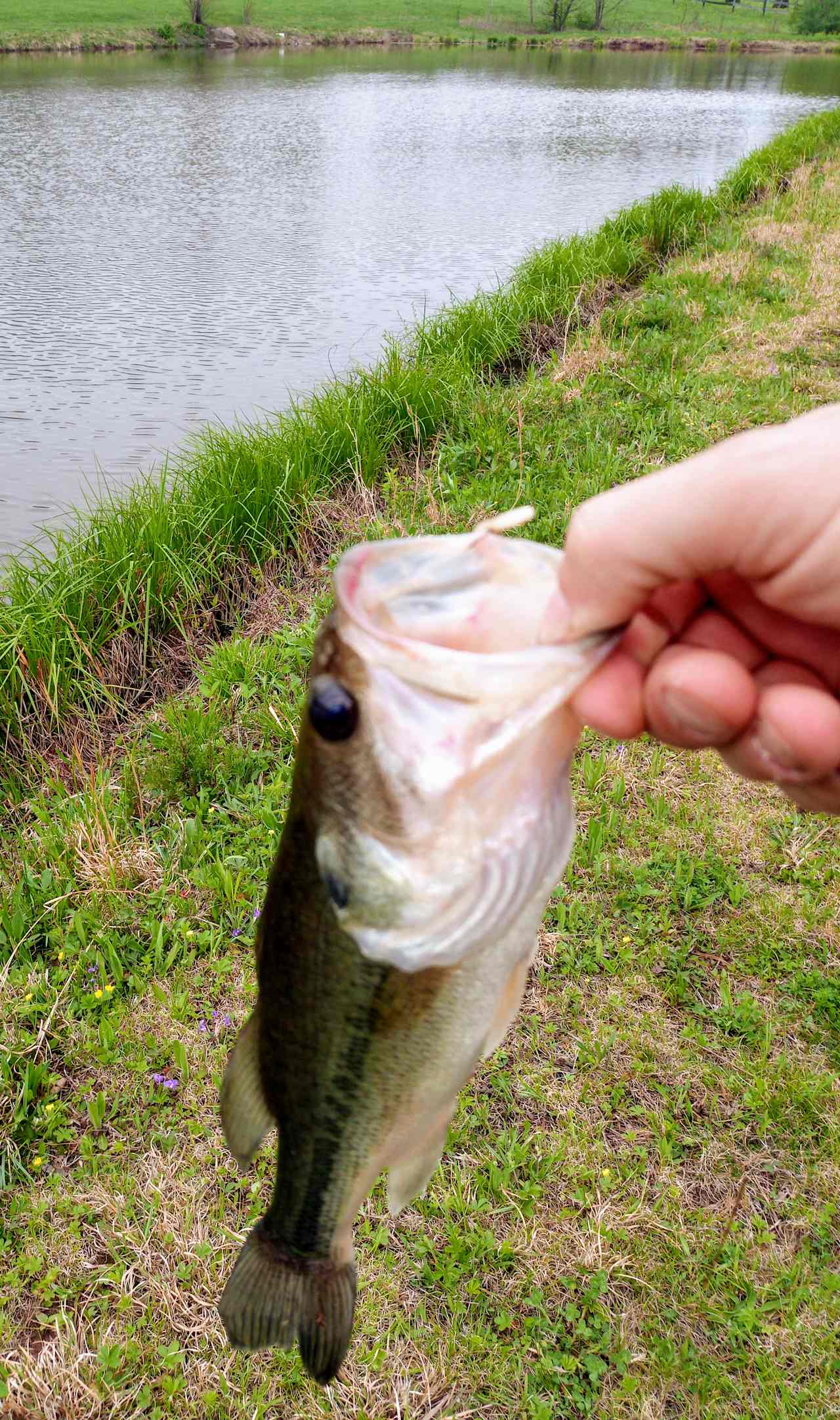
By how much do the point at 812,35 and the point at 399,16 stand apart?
3309 cm

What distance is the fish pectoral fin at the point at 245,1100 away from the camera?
5.25 feet

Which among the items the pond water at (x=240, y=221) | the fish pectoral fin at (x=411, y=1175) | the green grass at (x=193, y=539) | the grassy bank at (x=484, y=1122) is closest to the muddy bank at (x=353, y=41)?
the pond water at (x=240, y=221)

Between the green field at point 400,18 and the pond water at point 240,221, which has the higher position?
the green field at point 400,18

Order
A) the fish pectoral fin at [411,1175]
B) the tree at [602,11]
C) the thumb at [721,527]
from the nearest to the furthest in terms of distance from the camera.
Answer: the thumb at [721,527] → the fish pectoral fin at [411,1175] → the tree at [602,11]

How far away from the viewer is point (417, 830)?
126 cm

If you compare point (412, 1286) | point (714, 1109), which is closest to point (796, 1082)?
point (714, 1109)

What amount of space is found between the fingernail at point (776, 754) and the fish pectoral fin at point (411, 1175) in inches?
30.5

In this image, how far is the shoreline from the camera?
38.7m

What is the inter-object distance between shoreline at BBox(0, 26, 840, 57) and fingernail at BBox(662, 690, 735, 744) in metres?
45.1

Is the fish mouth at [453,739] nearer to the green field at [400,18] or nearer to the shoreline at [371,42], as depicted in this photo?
the shoreline at [371,42]

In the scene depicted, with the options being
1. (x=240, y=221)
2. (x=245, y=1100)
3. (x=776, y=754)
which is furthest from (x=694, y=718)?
(x=240, y=221)

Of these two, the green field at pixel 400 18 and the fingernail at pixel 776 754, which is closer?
the fingernail at pixel 776 754

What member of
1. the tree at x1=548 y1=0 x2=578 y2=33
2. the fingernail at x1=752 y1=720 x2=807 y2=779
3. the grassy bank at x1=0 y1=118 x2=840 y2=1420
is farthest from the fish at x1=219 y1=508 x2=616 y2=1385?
the tree at x1=548 y1=0 x2=578 y2=33

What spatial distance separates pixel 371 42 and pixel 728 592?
64579mm
